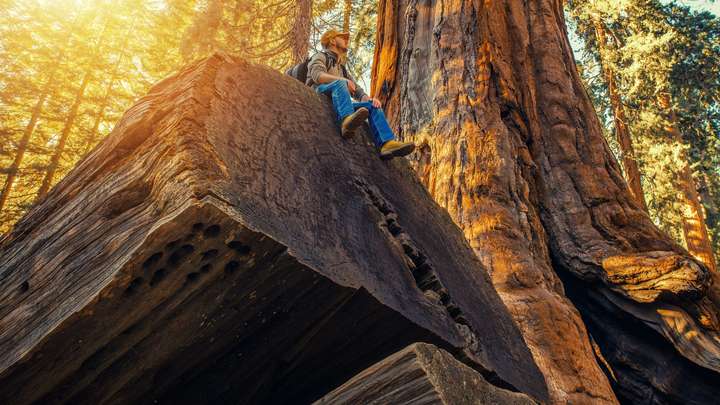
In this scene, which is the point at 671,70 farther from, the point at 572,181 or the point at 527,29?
the point at 572,181

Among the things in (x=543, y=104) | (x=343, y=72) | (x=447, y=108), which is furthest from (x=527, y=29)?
(x=343, y=72)

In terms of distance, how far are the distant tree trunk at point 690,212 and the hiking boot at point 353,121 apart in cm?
961

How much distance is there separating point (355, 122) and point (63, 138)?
13946mm

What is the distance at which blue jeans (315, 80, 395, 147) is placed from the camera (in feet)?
8.61

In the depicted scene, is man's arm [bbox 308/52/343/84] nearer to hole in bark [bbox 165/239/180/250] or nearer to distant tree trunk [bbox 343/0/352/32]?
hole in bark [bbox 165/239/180/250]

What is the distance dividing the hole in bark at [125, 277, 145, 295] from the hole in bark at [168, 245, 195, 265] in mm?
82

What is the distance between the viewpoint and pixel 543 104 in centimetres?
505

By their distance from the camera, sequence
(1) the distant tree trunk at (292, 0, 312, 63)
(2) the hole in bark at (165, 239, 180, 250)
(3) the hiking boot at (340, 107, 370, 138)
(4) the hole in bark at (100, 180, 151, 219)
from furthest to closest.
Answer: (1) the distant tree trunk at (292, 0, 312, 63) < (3) the hiking boot at (340, 107, 370, 138) < (4) the hole in bark at (100, 180, 151, 219) < (2) the hole in bark at (165, 239, 180, 250)

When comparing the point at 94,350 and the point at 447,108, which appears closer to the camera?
the point at 94,350

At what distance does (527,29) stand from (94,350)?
5.39 m

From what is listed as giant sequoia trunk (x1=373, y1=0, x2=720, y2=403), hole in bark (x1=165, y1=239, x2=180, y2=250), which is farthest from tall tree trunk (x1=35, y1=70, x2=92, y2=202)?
hole in bark (x1=165, y1=239, x2=180, y2=250)

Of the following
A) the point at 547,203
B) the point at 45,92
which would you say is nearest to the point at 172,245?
the point at 547,203

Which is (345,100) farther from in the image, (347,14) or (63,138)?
(63,138)

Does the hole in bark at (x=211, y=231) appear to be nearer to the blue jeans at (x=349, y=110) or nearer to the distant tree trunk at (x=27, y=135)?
the blue jeans at (x=349, y=110)
